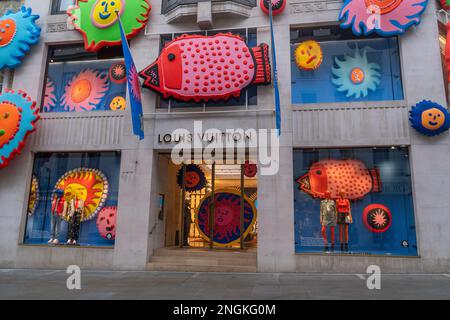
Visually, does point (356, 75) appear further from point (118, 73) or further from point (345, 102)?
point (118, 73)

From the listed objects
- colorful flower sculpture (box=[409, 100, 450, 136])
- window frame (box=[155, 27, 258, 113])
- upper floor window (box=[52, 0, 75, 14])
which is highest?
upper floor window (box=[52, 0, 75, 14])

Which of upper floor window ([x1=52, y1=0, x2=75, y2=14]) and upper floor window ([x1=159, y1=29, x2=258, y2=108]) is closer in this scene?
upper floor window ([x1=159, y1=29, x2=258, y2=108])

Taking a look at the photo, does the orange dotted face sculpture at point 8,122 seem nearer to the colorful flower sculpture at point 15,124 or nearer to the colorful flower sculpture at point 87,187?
the colorful flower sculpture at point 15,124

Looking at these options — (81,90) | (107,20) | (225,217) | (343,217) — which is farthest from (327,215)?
(107,20)

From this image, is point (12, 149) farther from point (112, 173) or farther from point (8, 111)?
point (112, 173)

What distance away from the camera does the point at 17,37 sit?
14328 millimetres

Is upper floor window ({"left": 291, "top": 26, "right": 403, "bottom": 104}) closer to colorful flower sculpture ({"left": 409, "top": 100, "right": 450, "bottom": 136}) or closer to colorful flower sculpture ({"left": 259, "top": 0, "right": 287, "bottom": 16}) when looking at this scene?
colorful flower sculpture ({"left": 259, "top": 0, "right": 287, "bottom": 16})

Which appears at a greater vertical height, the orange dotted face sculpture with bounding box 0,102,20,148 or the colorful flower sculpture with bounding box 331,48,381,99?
the colorful flower sculpture with bounding box 331,48,381,99

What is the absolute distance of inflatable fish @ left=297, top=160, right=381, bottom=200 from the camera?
472 inches

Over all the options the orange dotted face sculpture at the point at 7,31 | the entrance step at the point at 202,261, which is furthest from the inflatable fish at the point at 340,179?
the orange dotted face sculpture at the point at 7,31

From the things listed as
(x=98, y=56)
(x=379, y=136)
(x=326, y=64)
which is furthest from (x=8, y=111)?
(x=379, y=136)

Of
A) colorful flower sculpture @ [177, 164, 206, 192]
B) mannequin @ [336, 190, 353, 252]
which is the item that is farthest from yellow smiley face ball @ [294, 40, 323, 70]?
colorful flower sculpture @ [177, 164, 206, 192]

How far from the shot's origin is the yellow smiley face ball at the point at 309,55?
13.0 m

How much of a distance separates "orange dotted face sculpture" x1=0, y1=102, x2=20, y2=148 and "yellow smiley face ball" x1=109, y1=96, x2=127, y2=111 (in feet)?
11.5
